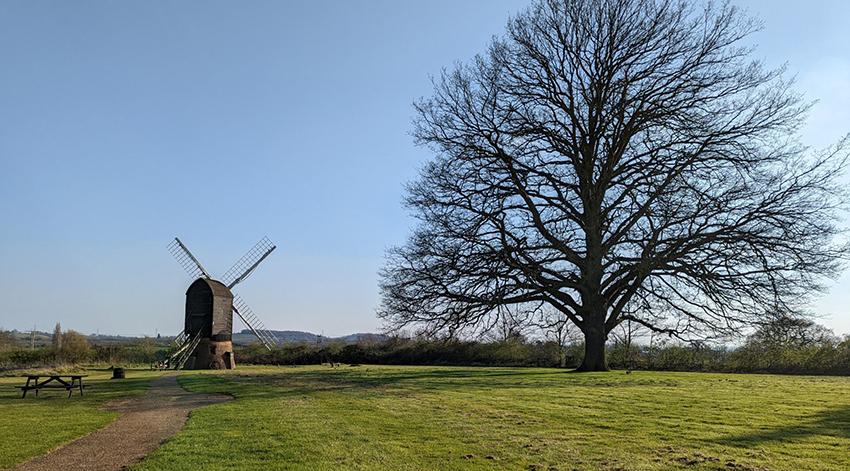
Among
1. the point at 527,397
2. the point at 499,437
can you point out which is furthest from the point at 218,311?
the point at 499,437

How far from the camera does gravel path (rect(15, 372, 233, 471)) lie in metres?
8.18

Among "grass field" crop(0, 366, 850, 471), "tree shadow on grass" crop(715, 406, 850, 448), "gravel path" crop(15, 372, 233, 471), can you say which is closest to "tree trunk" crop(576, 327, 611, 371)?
"grass field" crop(0, 366, 850, 471)

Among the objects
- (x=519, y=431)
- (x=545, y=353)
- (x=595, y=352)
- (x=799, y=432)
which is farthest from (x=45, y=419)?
(x=545, y=353)

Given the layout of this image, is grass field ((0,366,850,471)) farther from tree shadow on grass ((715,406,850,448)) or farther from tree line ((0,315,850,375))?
tree line ((0,315,850,375))

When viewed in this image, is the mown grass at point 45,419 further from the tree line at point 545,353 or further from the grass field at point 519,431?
the tree line at point 545,353

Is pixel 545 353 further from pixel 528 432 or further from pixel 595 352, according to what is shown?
pixel 528 432

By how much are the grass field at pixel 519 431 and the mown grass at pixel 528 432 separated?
21 mm

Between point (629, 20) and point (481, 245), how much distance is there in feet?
33.9

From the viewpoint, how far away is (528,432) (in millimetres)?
9148

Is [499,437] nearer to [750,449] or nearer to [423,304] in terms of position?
[750,449]

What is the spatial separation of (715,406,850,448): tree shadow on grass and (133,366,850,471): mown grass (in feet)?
0.06

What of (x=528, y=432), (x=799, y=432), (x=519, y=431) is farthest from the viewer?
(x=519, y=431)

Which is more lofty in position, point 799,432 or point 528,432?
Answer: point 799,432

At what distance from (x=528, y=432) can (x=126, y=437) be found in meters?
7.16
